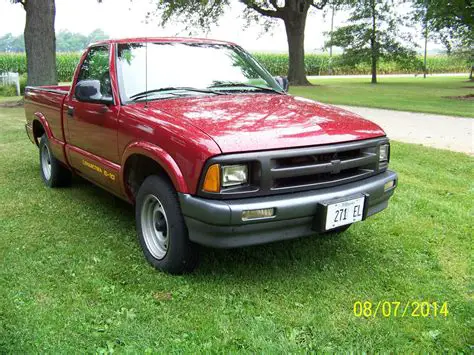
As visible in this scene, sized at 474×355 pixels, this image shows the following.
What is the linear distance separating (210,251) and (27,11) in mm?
12373

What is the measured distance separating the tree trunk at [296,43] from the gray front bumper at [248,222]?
1023 inches

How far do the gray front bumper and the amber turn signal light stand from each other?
8 centimetres

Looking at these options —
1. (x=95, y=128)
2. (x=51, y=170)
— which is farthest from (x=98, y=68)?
(x=51, y=170)

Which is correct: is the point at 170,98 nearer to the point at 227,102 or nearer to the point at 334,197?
the point at 227,102

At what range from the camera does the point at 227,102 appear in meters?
3.77

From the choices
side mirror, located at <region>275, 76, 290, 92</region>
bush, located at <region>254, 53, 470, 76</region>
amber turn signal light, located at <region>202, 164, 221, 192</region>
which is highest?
bush, located at <region>254, 53, 470, 76</region>

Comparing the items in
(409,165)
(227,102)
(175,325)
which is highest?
(227,102)

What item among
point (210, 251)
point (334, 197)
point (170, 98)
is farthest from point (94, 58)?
point (334, 197)

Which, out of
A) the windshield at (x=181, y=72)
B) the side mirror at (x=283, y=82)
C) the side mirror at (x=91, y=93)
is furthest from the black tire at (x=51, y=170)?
the side mirror at (x=283, y=82)

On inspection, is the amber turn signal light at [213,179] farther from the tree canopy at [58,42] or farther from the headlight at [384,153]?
the tree canopy at [58,42]

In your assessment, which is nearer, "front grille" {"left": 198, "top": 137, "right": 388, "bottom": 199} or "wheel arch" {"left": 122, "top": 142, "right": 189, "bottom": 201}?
"front grille" {"left": 198, "top": 137, "right": 388, "bottom": 199}

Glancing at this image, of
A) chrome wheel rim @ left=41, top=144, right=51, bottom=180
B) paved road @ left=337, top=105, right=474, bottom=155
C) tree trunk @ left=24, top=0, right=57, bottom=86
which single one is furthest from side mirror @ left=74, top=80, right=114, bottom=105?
Result: tree trunk @ left=24, top=0, right=57, bottom=86

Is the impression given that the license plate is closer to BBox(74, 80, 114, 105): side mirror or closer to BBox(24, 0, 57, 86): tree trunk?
BBox(74, 80, 114, 105): side mirror

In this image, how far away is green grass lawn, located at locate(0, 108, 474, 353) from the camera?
268cm
